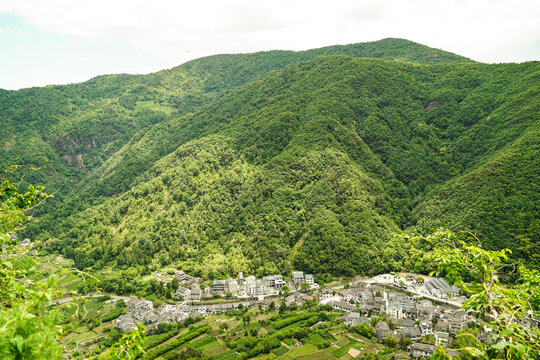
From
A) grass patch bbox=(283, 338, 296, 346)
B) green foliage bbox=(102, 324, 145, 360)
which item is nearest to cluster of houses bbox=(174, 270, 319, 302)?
grass patch bbox=(283, 338, 296, 346)

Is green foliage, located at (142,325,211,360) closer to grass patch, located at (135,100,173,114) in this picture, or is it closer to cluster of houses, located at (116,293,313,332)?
cluster of houses, located at (116,293,313,332)

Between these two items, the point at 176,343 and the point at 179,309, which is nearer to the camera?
the point at 176,343

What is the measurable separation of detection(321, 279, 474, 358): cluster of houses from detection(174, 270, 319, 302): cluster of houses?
4.27 metres

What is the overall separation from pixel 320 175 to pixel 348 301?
84.1ft

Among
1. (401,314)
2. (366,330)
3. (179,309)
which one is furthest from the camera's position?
(179,309)

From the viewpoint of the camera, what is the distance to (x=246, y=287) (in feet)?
149

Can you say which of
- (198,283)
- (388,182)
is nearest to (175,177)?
(198,283)

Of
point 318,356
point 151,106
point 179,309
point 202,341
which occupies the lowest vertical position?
point 179,309

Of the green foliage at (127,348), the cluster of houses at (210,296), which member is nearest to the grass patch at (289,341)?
the cluster of houses at (210,296)

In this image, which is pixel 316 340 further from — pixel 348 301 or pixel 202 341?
pixel 202 341

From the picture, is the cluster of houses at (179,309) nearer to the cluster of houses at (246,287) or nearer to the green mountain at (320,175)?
the cluster of houses at (246,287)

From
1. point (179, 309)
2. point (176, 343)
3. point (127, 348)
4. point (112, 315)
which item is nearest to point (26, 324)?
point (127, 348)

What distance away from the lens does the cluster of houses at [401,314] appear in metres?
32.5

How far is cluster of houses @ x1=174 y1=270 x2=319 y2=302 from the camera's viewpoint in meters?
44.5
